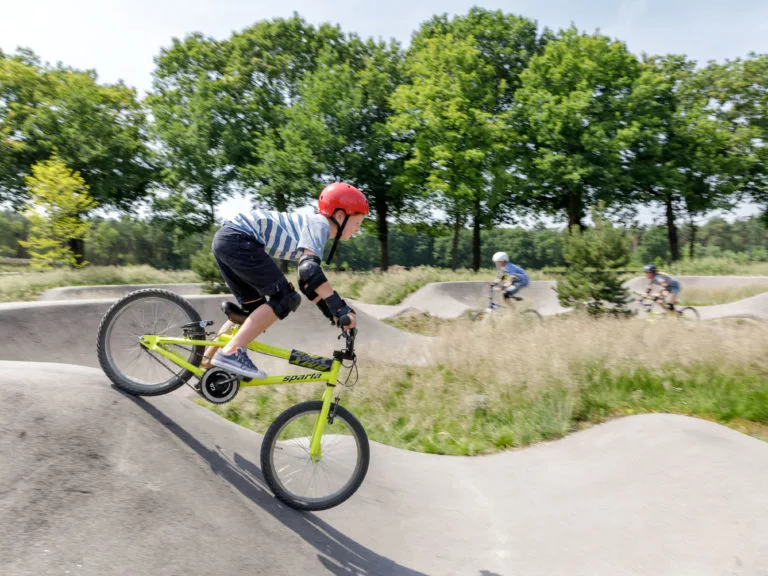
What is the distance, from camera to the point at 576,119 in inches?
1215

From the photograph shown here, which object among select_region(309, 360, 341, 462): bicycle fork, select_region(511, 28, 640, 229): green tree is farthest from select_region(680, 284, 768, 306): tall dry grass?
select_region(309, 360, 341, 462): bicycle fork

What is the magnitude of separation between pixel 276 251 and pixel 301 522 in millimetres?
1853

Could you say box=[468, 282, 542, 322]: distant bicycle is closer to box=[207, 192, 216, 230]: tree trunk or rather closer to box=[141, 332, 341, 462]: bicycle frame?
box=[141, 332, 341, 462]: bicycle frame

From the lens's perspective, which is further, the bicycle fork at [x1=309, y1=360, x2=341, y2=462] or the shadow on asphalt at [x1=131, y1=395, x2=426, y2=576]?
the bicycle fork at [x1=309, y1=360, x2=341, y2=462]

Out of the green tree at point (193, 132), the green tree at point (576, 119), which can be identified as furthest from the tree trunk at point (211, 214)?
the green tree at point (576, 119)

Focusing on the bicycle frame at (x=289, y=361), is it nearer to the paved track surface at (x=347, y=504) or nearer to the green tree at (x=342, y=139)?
the paved track surface at (x=347, y=504)

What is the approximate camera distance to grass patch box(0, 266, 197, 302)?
16.1 metres

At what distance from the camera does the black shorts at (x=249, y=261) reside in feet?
12.0

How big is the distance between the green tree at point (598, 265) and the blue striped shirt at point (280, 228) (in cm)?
1134

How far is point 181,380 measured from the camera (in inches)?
158

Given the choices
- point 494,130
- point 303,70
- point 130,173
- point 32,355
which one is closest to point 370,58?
point 303,70

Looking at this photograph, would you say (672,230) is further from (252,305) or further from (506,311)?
(252,305)

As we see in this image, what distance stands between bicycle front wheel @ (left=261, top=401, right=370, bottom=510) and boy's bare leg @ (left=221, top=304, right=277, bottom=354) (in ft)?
1.88

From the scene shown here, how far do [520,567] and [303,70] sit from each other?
38108 millimetres
